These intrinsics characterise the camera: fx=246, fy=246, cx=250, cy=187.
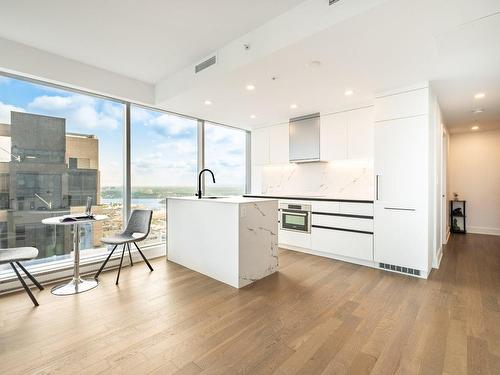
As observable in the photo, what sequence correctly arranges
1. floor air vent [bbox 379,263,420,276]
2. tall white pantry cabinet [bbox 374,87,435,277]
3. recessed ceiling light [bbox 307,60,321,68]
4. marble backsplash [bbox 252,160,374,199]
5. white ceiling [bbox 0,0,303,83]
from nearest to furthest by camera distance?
1. white ceiling [bbox 0,0,303,83]
2. recessed ceiling light [bbox 307,60,321,68]
3. tall white pantry cabinet [bbox 374,87,435,277]
4. floor air vent [bbox 379,263,420,276]
5. marble backsplash [bbox 252,160,374,199]

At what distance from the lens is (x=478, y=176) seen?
18.8ft

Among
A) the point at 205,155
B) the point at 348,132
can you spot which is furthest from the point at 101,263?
the point at 348,132

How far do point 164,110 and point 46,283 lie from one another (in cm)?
303

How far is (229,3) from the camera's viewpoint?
7.27ft

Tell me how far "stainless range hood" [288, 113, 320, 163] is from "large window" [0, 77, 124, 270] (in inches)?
121

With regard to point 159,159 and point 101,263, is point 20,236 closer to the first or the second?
point 101,263

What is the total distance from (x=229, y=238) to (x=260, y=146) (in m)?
3.10

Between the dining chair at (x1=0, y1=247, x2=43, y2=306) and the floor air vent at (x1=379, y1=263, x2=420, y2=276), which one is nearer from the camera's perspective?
the dining chair at (x1=0, y1=247, x2=43, y2=306)

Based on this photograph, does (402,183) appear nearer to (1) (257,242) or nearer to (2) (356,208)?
(2) (356,208)

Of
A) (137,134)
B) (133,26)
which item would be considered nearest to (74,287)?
(137,134)

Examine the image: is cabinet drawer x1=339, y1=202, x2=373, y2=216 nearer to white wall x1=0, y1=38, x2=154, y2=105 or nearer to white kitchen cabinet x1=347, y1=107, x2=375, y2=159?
white kitchen cabinet x1=347, y1=107, x2=375, y2=159

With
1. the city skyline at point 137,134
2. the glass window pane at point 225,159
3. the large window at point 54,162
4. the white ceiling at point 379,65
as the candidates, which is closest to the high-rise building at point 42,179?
the large window at point 54,162

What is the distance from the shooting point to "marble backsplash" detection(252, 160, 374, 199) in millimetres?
4332

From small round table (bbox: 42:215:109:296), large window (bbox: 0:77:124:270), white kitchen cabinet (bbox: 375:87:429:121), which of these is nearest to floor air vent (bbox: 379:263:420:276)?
white kitchen cabinet (bbox: 375:87:429:121)
